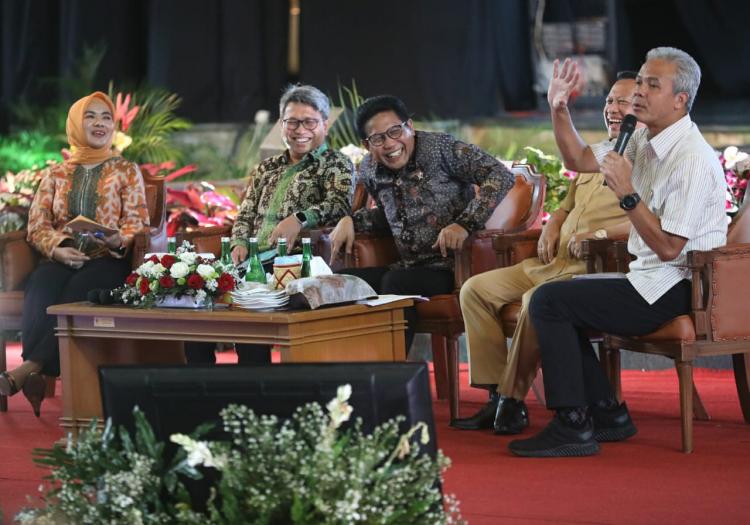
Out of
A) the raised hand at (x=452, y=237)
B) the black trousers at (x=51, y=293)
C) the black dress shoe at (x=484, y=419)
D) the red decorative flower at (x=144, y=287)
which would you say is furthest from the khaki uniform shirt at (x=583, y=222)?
the black trousers at (x=51, y=293)

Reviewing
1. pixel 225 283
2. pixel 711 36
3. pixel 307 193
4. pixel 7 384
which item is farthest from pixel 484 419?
pixel 711 36

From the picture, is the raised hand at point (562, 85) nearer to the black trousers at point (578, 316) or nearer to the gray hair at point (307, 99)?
the black trousers at point (578, 316)

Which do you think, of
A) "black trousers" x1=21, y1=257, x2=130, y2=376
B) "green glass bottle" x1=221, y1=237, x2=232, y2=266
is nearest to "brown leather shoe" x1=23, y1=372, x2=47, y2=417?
"black trousers" x1=21, y1=257, x2=130, y2=376

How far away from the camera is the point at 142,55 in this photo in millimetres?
10578

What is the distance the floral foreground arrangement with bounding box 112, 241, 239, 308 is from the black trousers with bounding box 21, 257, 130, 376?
962mm

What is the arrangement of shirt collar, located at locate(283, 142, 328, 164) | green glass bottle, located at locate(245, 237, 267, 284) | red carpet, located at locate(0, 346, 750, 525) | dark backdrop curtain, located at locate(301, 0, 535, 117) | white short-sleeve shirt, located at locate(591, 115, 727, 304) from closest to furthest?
red carpet, located at locate(0, 346, 750, 525) → white short-sleeve shirt, located at locate(591, 115, 727, 304) → green glass bottle, located at locate(245, 237, 267, 284) → shirt collar, located at locate(283, 142, 328, 164) → dark backdrop curtain, located at locate(301, 0, 535, 117)

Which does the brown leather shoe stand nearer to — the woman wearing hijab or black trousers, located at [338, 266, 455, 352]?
the woman wearing hijab

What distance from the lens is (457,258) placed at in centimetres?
514

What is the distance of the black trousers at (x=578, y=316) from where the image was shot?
4320mm

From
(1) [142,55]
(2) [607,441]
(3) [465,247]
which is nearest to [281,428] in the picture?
(2) [607,441]

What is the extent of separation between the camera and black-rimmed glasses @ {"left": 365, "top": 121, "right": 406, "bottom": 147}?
5.21 m

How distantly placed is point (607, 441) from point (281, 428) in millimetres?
2408

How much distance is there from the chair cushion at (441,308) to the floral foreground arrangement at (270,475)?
2.64 m

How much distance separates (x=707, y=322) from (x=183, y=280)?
1643 millimetres
